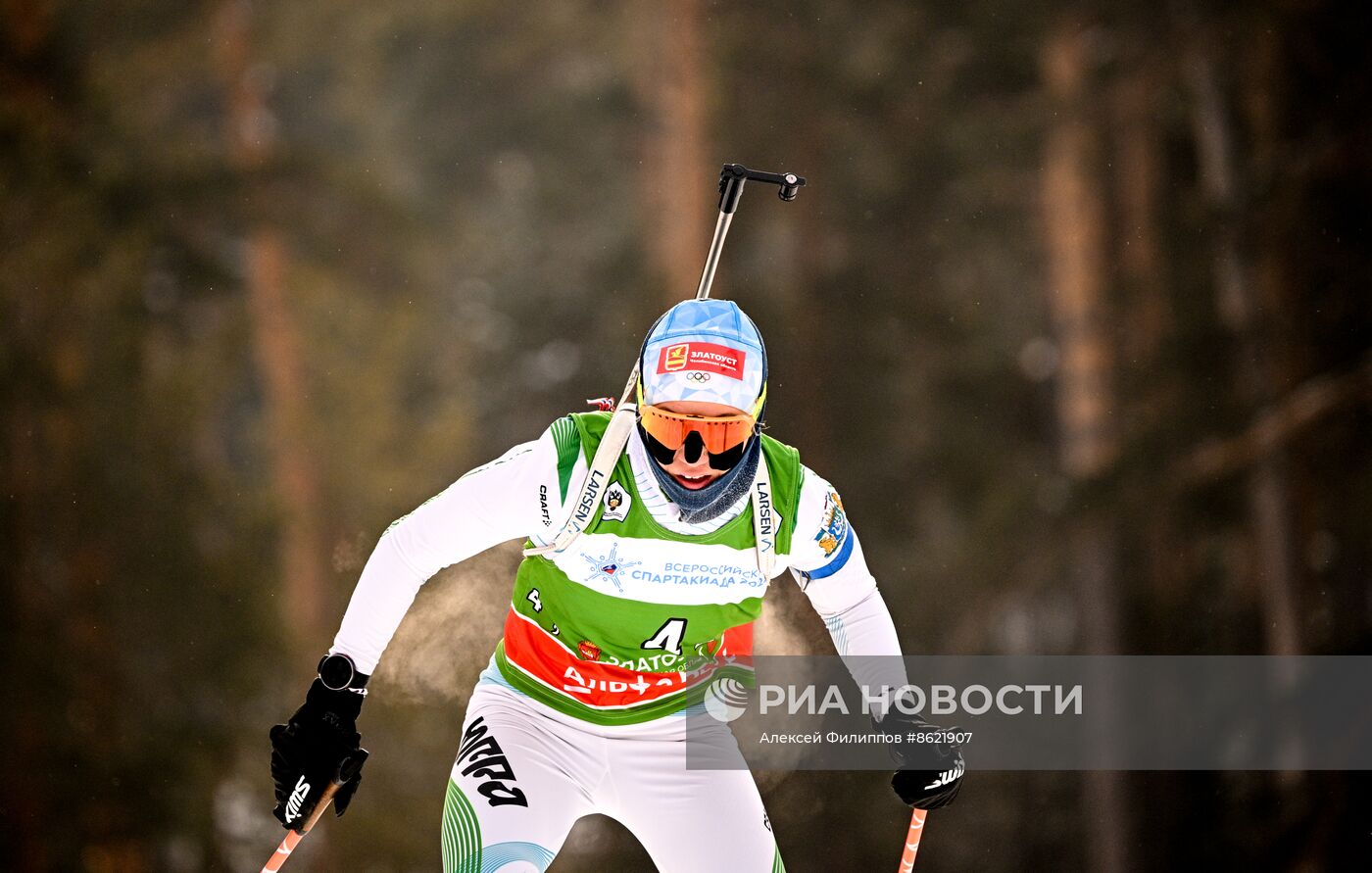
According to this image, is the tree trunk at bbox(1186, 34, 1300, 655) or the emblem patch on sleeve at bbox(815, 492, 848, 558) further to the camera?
the tree trunk at bbox(1186, 34, 1300, 655)

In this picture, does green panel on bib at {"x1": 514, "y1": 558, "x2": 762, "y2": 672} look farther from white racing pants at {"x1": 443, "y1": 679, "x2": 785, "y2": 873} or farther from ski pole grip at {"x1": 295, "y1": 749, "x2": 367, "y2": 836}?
ski pole grip at {"x1": 295, "y1": 749, "x2": 367, "y2": 836}

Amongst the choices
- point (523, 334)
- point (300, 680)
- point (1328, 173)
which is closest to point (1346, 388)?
point (1328, 173)

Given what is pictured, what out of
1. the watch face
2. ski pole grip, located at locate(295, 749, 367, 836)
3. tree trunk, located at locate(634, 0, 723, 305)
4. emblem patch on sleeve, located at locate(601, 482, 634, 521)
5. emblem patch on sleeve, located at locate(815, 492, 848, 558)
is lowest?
ski pole grip, located at locate(295, 749, 367, 836)

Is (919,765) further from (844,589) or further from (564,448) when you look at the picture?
(564,448)

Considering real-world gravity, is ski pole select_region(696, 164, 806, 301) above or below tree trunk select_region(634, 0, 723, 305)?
below

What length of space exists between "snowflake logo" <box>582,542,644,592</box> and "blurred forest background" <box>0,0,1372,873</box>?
14.1ft

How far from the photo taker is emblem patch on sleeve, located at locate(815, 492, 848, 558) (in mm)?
3641

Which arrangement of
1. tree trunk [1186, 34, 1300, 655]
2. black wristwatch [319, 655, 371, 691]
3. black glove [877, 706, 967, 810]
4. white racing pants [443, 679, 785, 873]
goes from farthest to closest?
tree trunk [1186, 34, 1300, 655] → black glove [877, 706, 967, 810] → black wristwatch [319, 655, 371, 691] → white racing pants [443, 679, 785, 873]

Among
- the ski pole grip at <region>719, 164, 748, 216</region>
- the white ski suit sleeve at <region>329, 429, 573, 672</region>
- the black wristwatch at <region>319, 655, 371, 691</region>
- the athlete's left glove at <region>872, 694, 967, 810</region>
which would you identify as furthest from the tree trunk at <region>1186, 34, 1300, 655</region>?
the black wristwatch at <region>319, 655, 371, 691</region>

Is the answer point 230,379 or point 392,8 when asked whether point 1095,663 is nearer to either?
point 230,379

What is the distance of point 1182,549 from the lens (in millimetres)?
9422

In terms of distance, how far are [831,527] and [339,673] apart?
133 cm

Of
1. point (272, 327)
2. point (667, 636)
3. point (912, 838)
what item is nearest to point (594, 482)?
Result: point (667, 636)

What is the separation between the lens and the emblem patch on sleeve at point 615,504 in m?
3.44
